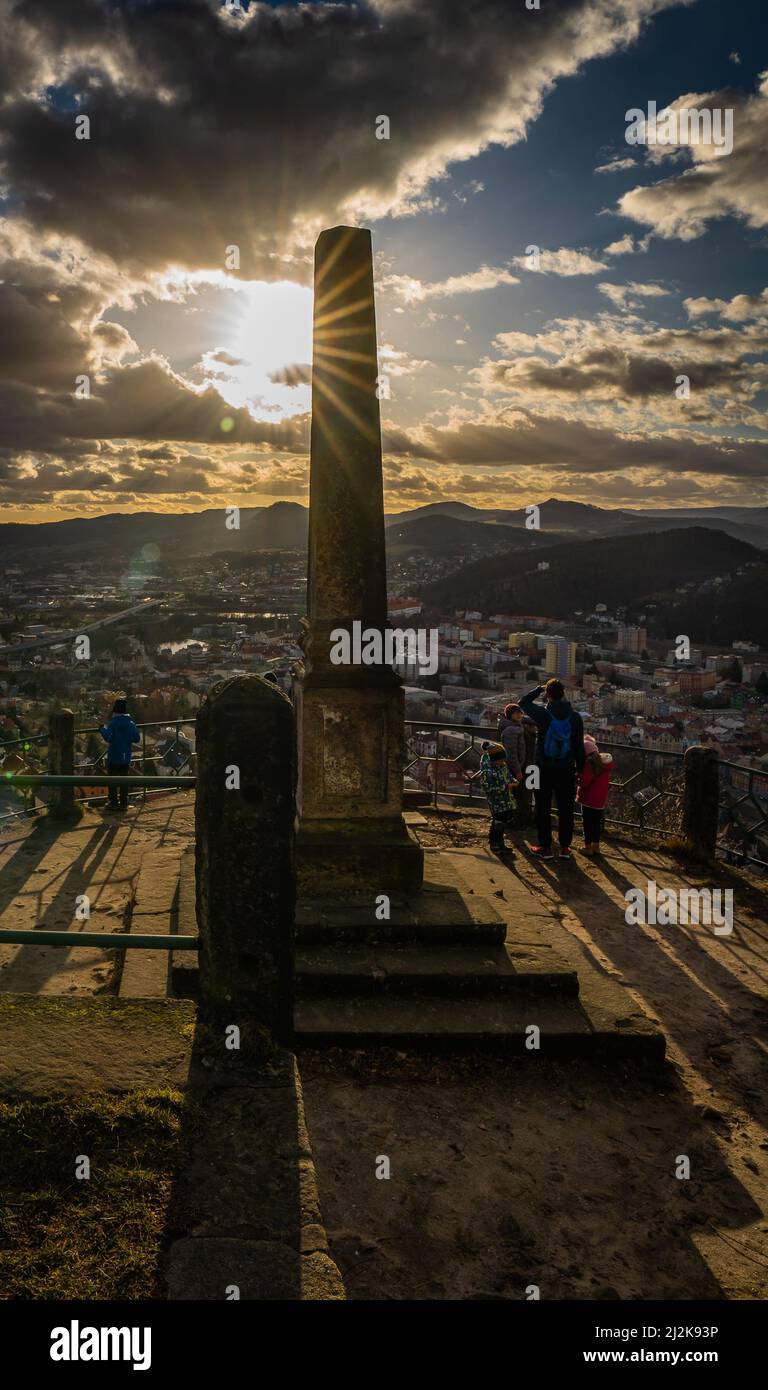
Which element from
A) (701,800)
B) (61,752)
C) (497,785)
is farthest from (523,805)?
(61,752)

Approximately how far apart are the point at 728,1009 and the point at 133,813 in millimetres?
7433

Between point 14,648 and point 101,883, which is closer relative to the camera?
point 101,883

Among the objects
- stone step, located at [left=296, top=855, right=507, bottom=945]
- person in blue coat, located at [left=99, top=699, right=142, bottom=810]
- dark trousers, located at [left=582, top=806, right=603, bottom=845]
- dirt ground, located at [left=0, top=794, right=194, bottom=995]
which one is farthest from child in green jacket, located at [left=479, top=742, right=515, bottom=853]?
person in blue coat, located at [left=99, top=699, right=142, bottom=810]

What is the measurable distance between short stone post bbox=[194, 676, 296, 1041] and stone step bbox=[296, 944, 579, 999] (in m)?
2.31

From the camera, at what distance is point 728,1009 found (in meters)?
5.54

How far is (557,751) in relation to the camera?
783 centimetres

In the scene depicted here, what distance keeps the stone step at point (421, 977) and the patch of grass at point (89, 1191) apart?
2.82m

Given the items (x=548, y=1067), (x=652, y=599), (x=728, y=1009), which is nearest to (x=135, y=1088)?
(x=548, y=1067)

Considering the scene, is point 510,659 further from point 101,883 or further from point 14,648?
point 101,883

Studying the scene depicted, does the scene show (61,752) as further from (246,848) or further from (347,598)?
(246,848)

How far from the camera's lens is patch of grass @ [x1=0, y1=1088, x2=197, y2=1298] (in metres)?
1.77

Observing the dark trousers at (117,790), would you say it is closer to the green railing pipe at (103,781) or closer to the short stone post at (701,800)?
the short stone post at (701,800)

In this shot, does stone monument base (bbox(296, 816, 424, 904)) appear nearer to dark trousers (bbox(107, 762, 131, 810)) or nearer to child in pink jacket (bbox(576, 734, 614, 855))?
child in pink jacket (bbox(576, 734, 614, 855))
